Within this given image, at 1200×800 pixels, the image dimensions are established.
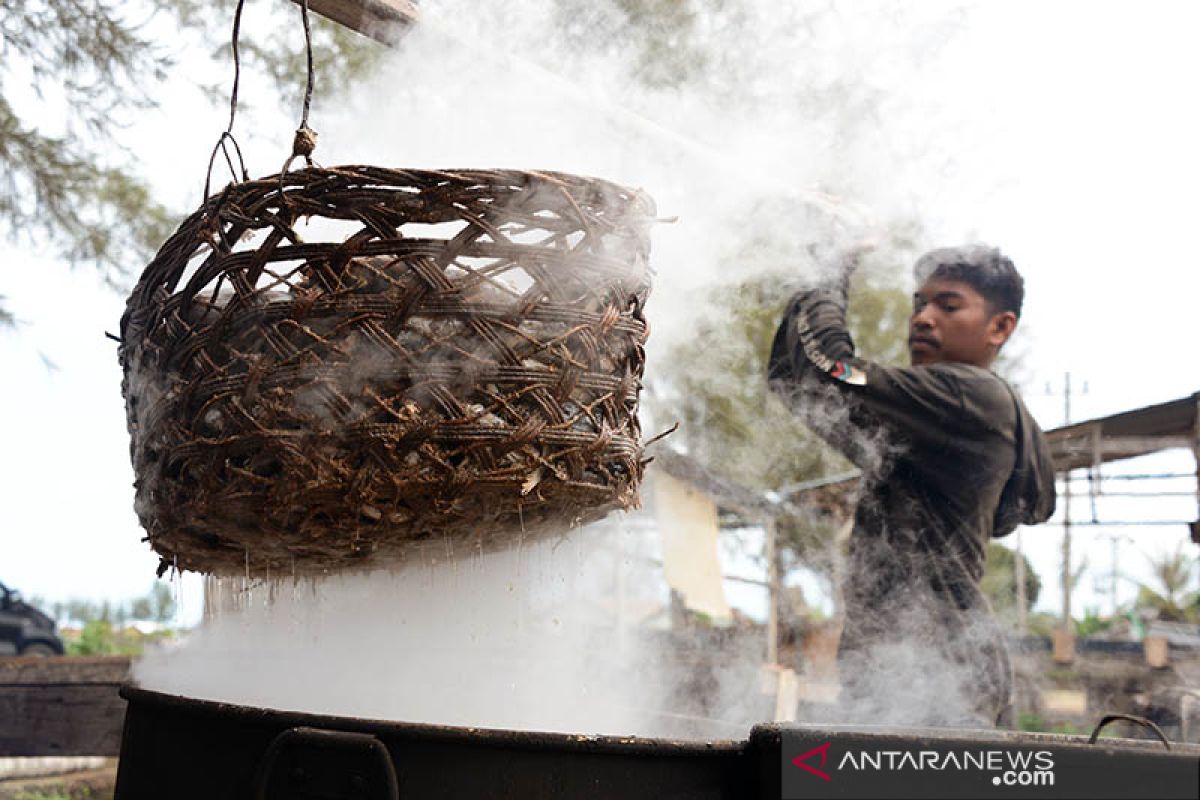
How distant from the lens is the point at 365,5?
185 cm

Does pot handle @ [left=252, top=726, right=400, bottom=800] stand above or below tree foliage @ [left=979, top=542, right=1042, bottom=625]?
below

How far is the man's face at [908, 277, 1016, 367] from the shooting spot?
117 inches

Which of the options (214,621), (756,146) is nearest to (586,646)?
(214,621)

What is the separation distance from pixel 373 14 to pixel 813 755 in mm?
1468

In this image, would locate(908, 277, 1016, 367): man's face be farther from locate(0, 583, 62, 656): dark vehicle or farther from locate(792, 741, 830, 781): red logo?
locate(0, 583, 62, 656): dark vehicle

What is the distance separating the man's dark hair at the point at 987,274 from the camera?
2965mm

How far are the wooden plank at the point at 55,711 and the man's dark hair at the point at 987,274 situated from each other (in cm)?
271

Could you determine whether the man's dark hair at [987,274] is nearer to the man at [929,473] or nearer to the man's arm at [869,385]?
the man at [929,473]

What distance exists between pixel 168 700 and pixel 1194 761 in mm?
1247

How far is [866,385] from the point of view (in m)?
2.76

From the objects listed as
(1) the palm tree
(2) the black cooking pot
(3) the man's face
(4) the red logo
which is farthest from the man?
(1) the palm tree

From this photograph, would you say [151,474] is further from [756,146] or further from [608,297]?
[756,146]

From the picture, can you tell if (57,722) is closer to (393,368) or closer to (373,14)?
(373,14)

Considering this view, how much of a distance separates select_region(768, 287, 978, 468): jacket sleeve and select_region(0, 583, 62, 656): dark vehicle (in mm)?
6776
